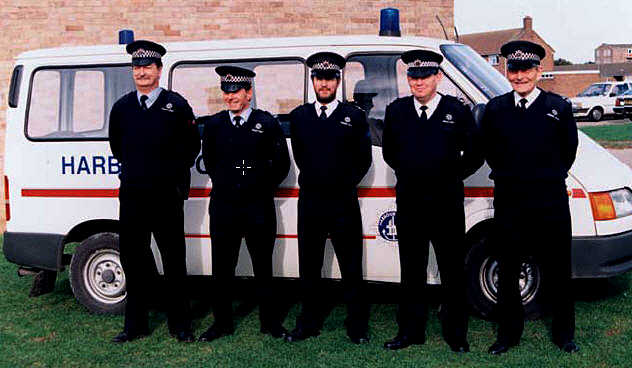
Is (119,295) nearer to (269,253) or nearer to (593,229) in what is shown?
(269,253)

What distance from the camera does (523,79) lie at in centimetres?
499

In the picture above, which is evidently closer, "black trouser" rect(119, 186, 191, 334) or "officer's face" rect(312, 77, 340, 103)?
"officer's face" rect(312, 77, 340, 103)

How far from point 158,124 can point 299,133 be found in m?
1.03

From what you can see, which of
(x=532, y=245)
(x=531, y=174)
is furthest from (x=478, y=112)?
(x=532, y=245)

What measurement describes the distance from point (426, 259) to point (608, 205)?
1487 millimetres

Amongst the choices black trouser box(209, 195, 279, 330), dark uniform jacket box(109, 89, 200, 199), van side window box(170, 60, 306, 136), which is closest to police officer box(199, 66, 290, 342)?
black trouser box(209, 195, 279, 330)

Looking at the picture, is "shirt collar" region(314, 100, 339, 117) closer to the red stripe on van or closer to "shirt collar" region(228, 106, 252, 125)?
"shirt collar" region(228, 106, 252, 125)

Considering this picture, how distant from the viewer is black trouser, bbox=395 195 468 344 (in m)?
5.10

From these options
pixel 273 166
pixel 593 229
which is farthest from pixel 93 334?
pixel 593 229

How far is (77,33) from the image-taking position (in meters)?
11.6

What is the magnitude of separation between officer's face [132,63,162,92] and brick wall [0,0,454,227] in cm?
638

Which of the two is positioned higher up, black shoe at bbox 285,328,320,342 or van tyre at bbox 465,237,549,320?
van tyre at bbox 465,237,549,320

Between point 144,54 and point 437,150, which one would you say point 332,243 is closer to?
point 437,150

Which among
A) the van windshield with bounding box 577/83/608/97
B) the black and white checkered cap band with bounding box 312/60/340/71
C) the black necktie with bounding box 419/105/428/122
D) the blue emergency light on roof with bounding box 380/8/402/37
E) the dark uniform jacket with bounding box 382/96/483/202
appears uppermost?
the van windshield with bounding box 577/83/608/97
